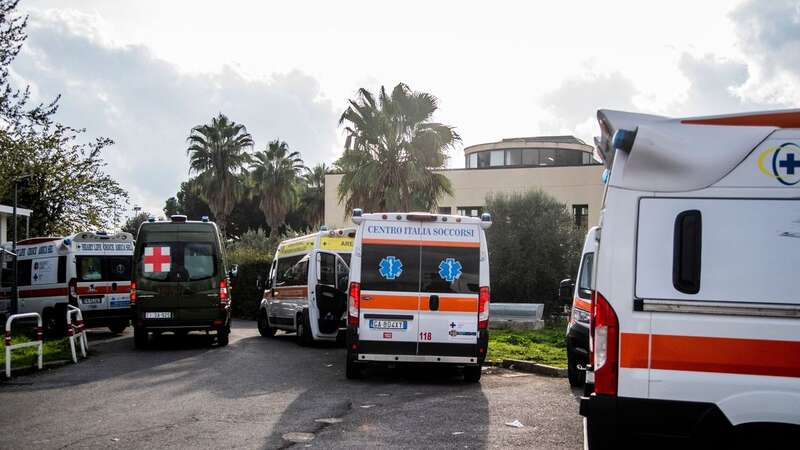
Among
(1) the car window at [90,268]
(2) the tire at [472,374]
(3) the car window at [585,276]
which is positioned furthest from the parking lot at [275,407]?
(1) the car window at [90,268]

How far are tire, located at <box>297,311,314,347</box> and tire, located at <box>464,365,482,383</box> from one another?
19.6 ft

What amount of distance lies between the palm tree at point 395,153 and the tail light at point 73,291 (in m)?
12.2

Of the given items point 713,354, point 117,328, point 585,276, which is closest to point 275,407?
point 585,276

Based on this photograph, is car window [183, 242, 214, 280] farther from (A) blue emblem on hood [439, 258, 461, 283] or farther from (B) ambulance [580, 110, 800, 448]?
(B) ambulance [580, 110, 800, 448]

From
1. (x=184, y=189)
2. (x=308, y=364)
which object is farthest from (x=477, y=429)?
(x=184, y=189)

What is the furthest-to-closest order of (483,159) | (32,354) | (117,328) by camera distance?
1. (483,159)
2. (117,328)
3. (32,354)

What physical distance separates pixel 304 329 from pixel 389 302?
637 cm

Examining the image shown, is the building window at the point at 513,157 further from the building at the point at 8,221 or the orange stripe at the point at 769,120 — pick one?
the orange stripe at the point at 769,120

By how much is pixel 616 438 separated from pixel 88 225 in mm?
37183

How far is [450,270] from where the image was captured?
1174 centimetres

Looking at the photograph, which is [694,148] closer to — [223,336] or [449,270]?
[449,270]

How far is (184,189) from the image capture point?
3182 inches

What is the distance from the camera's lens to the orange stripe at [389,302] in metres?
11.5

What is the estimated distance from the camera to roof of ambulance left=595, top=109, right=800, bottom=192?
16.8 ft
